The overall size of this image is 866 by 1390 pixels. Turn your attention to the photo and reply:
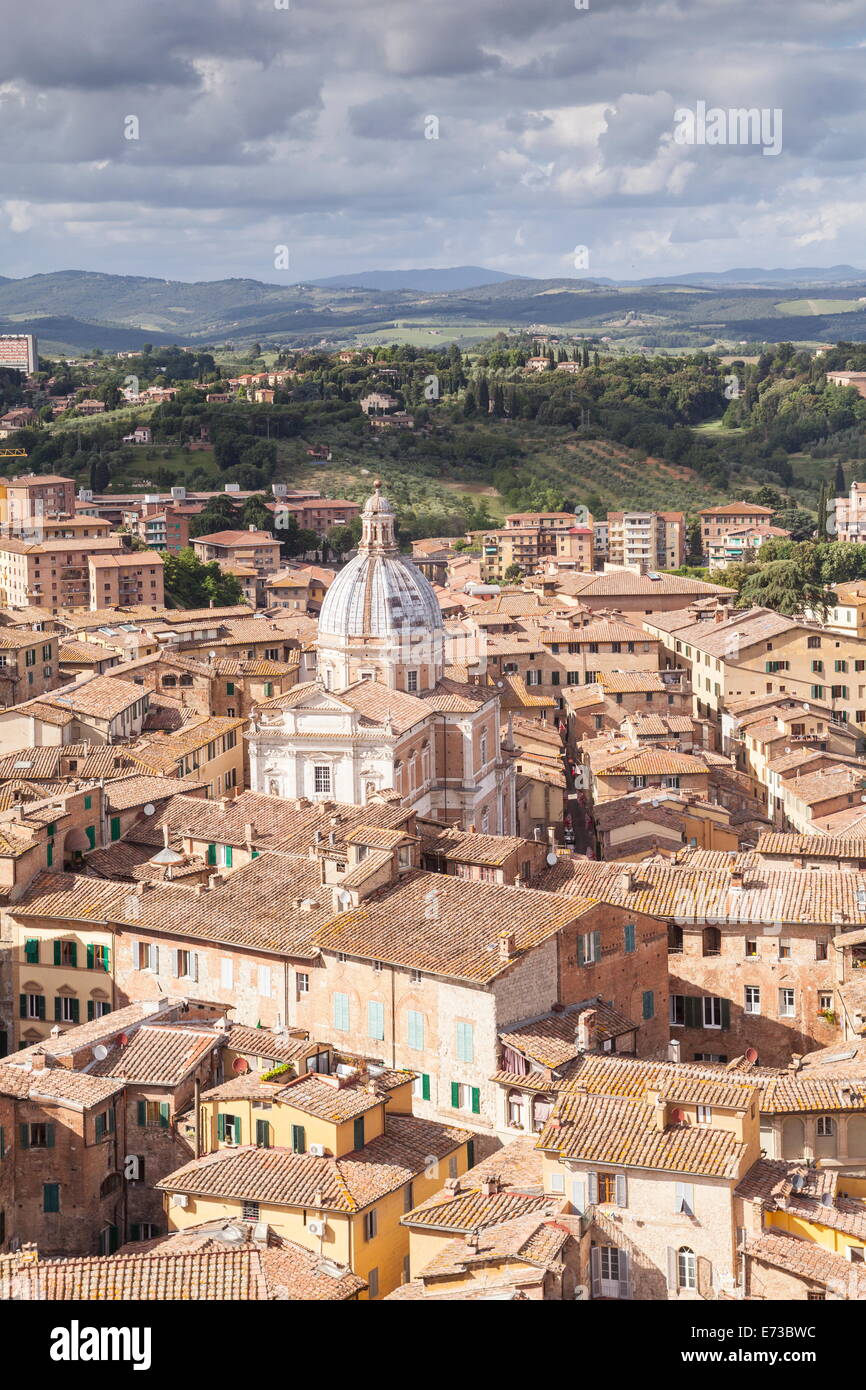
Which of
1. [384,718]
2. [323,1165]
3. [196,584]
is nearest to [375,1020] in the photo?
[323,1165]

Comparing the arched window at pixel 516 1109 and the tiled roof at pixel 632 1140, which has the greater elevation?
the tiled roof at pixel 632 1140

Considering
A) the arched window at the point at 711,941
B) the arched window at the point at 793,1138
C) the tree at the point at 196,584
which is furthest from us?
the tree at the point at 196,584

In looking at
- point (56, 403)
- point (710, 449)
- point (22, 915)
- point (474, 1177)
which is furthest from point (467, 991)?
point (56, 403)

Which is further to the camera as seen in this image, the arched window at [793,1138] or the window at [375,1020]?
the window at [375,1020]

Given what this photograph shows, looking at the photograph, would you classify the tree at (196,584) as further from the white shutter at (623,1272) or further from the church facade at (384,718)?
the white shutter at (623,1272)

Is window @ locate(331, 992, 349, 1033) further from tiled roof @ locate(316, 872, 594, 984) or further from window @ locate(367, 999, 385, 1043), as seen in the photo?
tiled roof @ locate(316, 872, 594, 984)

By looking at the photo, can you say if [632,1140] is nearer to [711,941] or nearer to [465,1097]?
[465,1097]

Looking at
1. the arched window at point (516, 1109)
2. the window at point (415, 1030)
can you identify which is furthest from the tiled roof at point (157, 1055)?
the arched window at point (516, 1109)

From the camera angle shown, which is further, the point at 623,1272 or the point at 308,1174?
the point at 308,1174
